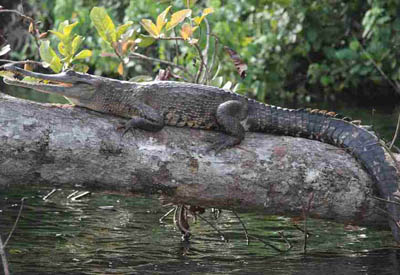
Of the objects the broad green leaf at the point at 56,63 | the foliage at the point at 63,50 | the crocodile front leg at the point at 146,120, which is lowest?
the crocodile front leg at the point at 146,120

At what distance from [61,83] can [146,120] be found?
2.63 feet

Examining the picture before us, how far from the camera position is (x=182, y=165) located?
5441 mm

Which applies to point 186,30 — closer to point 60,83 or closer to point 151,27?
point 151,27

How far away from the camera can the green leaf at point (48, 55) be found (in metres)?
6.20

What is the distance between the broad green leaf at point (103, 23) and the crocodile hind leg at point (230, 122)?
1148 millimetres

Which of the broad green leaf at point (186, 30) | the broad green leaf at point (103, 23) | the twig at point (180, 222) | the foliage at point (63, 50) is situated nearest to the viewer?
the foliage at point (63, 50)

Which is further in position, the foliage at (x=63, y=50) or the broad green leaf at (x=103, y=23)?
the broad green leaf at (x=103, y=23)

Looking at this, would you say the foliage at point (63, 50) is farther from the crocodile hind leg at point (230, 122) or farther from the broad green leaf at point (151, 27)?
the crocodile hind leg at point (230, 122)

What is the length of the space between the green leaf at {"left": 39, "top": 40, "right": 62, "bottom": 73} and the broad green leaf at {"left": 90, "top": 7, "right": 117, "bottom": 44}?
1.39 feet

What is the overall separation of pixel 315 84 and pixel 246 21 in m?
2.28

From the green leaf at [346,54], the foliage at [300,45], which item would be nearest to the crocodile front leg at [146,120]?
the foliage at [300,45]

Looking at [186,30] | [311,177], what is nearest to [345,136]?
[311,177]

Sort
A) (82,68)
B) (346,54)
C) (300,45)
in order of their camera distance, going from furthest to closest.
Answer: (300,45) → (346,54) → (82,68)

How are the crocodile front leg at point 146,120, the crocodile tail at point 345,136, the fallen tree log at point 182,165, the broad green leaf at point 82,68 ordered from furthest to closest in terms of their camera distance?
the broad green leaf at point 82,68
the crocodile tail at point 345,136
the crocodile front leg at point 146,120
the fallen tree log at point 182,165
